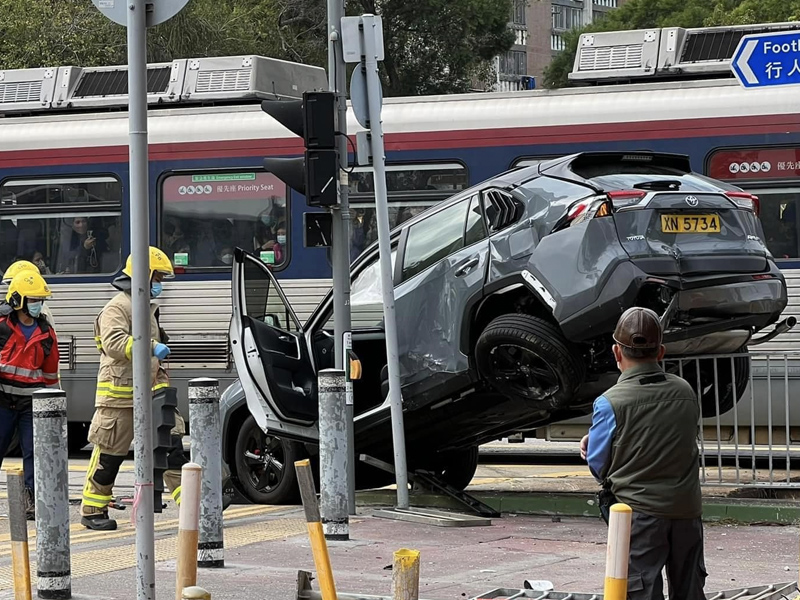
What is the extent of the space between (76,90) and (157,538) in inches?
304

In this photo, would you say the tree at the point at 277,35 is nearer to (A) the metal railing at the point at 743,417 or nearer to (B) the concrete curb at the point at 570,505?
(A) the metal railing at the point at 743,417

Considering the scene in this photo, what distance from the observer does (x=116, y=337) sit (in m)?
10.1

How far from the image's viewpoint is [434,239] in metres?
10.6

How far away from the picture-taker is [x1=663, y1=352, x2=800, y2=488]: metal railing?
10.3m

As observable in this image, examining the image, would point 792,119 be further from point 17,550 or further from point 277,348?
point 17,550

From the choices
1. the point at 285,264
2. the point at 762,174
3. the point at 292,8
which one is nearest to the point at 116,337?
the point at 285,264

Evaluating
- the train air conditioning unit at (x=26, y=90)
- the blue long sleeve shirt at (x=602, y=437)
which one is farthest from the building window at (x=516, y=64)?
the blue long sleeve shirt at (x=602, y=437)

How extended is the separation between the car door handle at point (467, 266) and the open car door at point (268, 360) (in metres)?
1.35

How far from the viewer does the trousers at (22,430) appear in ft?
35.2

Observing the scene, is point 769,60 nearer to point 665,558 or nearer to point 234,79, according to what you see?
point 665,558

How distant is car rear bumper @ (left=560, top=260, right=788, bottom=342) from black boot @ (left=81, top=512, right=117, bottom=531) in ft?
10.8

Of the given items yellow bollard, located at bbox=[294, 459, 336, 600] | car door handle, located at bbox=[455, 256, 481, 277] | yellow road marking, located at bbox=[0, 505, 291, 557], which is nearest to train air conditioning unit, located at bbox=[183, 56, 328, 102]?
yellow road marking, located at bbox=[0, 505, 291, 557]

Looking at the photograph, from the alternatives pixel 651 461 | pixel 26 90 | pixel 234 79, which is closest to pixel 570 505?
pixel 651 461

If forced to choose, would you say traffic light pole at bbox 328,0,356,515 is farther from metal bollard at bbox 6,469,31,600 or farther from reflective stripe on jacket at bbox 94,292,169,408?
metal bollard at bbox 6,469,31,600
